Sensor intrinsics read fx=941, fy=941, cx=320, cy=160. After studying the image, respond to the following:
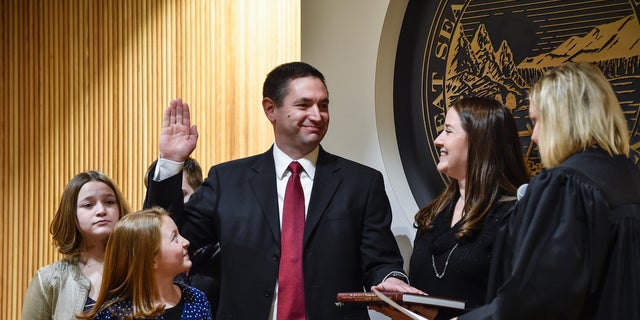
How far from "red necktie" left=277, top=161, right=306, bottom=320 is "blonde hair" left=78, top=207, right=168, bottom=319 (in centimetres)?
A: 40

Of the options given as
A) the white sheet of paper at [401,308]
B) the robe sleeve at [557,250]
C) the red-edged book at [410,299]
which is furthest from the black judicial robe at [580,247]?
the red-edged book at [410,299]

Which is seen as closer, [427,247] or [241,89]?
[427,247]

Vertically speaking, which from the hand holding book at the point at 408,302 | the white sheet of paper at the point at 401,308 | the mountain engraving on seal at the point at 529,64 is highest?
the mountain engraving on seal at the point at 529,64

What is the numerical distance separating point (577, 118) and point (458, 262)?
79 centimetres

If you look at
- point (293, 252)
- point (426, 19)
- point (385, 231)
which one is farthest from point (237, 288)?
point (426, 19)

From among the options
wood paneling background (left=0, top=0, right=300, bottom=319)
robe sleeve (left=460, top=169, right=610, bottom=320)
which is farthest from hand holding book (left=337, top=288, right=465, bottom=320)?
wood paneling background (left=0, top=0, right=300, bottom=319)

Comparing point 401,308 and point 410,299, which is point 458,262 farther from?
point 401,308

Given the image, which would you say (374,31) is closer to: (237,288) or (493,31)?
(493,31)

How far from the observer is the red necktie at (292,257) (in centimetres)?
311

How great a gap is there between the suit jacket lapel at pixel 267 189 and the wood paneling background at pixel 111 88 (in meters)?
0.73

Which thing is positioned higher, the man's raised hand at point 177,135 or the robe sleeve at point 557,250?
the man's raised hand at point 177,135

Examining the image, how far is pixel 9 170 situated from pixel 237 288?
221 cm

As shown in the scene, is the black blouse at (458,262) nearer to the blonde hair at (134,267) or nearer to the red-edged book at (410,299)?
the red-edged book at (410,299)

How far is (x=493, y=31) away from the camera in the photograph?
3.33m
